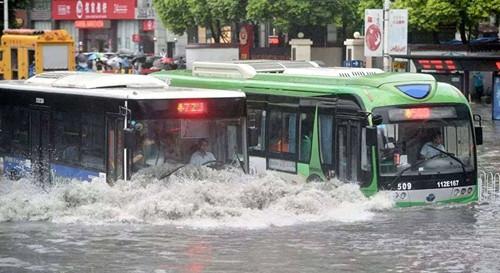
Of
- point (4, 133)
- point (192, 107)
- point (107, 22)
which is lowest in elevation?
point (4, 133)

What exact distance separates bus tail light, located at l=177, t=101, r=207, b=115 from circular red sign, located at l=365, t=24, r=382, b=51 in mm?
21947

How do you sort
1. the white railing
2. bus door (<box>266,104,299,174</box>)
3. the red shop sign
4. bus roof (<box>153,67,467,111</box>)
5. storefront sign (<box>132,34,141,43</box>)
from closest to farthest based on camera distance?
bus roof (<box>153,67,467,111</box>), bus door (<box>266,104,299,174</box>), the white railing, the red shop sign, storefront sign (<box>132,34,141,43</box>)

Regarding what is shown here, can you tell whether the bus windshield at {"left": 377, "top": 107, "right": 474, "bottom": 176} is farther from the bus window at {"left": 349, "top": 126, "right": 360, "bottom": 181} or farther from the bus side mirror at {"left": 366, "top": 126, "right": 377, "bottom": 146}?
the bus window at {"left": 349, "top": 126, "right": 360, "bottom": 181}

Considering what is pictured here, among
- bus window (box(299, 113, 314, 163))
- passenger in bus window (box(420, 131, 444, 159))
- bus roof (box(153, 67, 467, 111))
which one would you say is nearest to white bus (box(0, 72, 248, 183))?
bus roof (box(153, 67, 467, 111))

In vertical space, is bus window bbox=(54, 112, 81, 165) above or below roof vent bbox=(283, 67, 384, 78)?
below

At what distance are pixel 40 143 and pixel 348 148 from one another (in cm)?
542

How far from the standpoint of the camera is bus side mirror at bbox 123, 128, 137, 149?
1534 cm

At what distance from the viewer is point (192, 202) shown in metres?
16.1

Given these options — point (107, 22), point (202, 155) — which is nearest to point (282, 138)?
point (202, 155)

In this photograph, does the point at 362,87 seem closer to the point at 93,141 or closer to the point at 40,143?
the point at 93,141

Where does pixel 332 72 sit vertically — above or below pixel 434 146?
above

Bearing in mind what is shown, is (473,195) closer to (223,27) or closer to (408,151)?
(408,151)

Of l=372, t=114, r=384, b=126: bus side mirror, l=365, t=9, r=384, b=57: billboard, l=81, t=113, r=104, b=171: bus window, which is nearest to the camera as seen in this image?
l=81, t=113, r=104, b=171: bus window

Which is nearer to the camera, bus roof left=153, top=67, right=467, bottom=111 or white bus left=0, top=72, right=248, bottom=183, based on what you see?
white bus left=0, top=72, right=248, bottom=183
